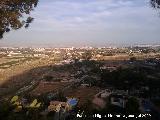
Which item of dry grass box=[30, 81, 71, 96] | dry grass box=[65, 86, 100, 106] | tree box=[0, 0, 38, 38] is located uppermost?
tree box=[0, 0, 38, 38]

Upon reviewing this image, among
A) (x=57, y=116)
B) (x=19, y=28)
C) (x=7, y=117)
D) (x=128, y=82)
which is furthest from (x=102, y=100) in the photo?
(x=7, y=117)

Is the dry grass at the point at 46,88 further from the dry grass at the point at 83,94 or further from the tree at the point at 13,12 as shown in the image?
the tree at the point at 13,12

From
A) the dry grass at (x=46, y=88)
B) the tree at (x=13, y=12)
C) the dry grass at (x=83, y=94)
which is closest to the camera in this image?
the tree at (x=13, y=12)

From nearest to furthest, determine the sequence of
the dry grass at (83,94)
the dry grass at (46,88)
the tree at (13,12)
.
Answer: the tree at (13,12) → the dry grass at (83,94) → the dry grass at (46,88)

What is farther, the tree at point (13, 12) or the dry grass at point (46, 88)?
the dry grass at point (46, 88)

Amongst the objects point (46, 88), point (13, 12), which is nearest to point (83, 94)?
point (46, 88)

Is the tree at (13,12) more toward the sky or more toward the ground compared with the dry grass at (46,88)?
more toward the sky

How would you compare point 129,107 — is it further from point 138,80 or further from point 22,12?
point 138,80

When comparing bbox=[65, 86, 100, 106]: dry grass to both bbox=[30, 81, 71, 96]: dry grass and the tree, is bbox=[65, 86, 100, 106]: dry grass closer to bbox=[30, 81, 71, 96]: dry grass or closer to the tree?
bbox=[30, 81, 71, 96]: dry grass

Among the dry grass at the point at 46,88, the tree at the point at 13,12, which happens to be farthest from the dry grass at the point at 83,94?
the tree at the point at 13,12

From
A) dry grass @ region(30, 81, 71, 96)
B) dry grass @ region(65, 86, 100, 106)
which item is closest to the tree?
dry grass @ region(65, 86, 100, 106)

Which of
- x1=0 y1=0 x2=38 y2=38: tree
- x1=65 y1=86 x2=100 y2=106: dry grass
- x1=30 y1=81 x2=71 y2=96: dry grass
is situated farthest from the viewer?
x1=30 y1=81 x2=71 y2=96: dry grass
